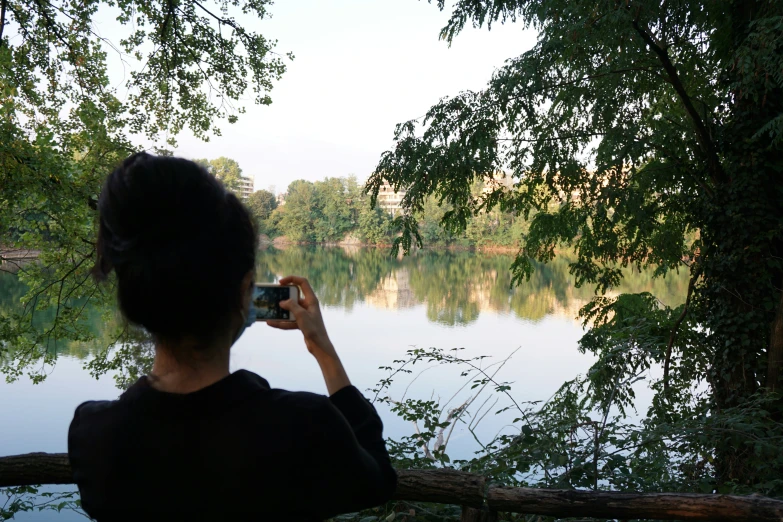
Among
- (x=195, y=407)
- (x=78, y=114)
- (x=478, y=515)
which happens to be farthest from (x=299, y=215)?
(x=195, y=407)

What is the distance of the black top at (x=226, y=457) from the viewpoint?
2.86ft

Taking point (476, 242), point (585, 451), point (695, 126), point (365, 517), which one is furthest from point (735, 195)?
point (476, 242)

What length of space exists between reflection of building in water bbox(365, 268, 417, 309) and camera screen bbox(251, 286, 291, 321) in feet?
78.9

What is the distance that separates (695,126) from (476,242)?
1756 inches

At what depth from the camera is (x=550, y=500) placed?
2.45 m

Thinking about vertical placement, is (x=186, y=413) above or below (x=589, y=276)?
below

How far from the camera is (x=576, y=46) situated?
584 cm

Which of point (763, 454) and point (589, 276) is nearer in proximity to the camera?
point (763, 454)

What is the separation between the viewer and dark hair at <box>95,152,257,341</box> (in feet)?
2.85

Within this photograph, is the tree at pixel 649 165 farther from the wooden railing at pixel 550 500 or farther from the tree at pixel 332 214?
the tree at pixel 332 214

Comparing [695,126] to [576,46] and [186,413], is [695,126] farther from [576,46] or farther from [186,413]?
[186,413]

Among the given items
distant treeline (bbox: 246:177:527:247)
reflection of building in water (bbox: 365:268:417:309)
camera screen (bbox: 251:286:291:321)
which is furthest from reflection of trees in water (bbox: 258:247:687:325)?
camera screen (bbox: 251:286:291:321)

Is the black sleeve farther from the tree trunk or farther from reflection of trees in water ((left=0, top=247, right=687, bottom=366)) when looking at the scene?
reflection of trees in water ((left=0, top=247, right=687, bottom=366))

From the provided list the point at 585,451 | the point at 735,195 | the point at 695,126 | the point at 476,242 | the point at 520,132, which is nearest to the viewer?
the point at 585,451
